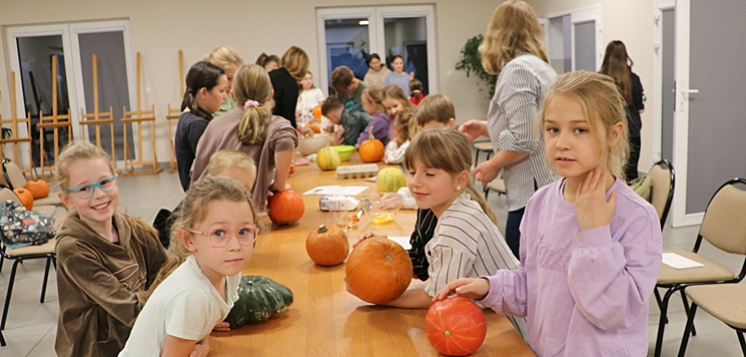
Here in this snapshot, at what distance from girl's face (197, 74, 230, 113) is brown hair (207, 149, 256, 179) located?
844mm

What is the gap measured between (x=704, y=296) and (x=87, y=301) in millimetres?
2620

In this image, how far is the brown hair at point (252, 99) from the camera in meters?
3.38

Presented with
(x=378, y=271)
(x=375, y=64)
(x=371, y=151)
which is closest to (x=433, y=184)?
(x=378, y=271)

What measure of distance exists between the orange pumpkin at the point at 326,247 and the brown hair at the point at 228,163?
0.52 meters

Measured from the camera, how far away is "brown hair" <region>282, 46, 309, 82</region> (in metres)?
5.42

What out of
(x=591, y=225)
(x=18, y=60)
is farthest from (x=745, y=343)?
(x=18, y=60)

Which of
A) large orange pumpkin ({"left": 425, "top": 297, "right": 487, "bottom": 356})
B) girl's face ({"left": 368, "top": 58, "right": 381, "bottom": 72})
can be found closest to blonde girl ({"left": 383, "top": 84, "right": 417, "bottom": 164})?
large orange pumpkin ({"left": 425, "top": 297, "right": 487, "bottom": 356})

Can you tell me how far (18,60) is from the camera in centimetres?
1191

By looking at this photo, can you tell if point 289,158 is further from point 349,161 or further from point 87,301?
point 349,161

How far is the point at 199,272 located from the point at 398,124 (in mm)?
3372

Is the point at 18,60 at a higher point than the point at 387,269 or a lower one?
higher

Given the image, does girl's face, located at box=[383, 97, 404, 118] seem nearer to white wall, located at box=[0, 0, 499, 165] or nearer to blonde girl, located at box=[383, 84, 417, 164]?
blonde girl, located at box=[383, 84, 417, 164]

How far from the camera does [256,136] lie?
3.42m

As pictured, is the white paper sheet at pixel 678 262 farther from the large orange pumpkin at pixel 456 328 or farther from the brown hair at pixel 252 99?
the brown hair at pixel 252 99
